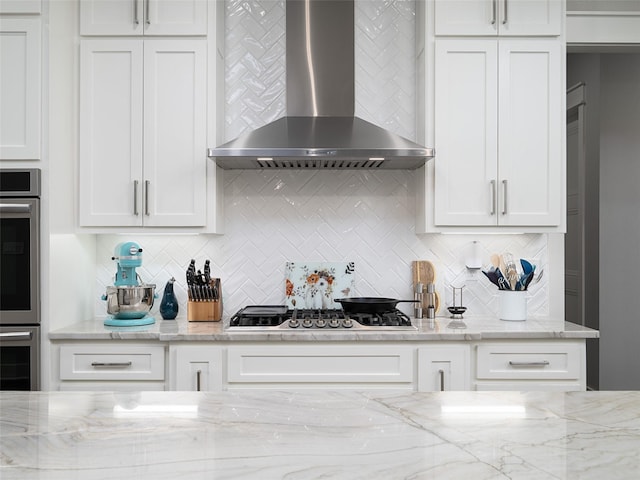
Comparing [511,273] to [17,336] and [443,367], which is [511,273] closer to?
[443,367]

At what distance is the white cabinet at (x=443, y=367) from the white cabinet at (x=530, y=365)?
0.08m

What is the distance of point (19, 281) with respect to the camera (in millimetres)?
2529

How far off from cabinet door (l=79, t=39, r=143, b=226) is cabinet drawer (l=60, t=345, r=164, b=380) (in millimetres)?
650

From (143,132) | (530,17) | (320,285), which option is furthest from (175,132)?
(530,17)

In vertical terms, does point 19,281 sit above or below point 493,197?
below

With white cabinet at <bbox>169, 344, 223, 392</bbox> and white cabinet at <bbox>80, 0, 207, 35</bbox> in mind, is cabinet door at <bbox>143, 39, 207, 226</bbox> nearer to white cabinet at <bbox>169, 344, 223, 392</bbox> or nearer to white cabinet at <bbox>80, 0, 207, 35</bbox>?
white cabinet at <bbox>80, 0, 207, 35</bbox>

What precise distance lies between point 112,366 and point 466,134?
2085 millimetres

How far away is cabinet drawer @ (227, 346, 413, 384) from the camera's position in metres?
2.52

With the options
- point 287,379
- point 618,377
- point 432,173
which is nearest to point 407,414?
point 287,379

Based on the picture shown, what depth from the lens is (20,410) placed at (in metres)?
1.12

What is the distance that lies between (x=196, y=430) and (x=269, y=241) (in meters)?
2.23

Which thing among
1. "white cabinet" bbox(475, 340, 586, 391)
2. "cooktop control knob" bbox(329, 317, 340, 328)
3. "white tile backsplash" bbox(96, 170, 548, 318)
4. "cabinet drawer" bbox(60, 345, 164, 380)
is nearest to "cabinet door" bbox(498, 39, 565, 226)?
"white tile backsplash" bbox(96, 170, 548, 318)

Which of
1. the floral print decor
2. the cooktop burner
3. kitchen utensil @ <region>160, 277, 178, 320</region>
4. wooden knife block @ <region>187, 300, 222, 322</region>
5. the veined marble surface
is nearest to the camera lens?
the veined marble surface

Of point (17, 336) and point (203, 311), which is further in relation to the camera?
point (203, 311)
